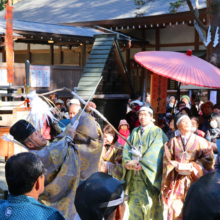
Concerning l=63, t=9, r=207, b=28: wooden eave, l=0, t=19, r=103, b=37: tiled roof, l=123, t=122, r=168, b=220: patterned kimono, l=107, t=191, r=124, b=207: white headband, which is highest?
l=63, t=9, r=207, b=28: wooden eave

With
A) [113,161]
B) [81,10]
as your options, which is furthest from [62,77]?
[113,161]

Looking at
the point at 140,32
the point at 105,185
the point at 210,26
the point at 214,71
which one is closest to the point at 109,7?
the point at 140,32

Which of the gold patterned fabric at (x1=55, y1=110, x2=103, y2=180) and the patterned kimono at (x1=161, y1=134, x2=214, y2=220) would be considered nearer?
the gold patterned fabric at (x1=55, y1=110, x2=103, y2=180)

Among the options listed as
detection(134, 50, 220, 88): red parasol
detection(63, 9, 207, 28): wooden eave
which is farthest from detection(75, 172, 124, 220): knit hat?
detection(63, 9, 207, 28): wooden eave

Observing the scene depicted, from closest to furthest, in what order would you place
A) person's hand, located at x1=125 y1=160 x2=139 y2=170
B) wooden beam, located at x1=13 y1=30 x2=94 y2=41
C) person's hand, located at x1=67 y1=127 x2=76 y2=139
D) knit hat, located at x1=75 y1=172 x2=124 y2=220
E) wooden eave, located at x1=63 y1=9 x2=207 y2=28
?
knit hat, located at x1=75 y1=172 x2=124 y2=220 → person's hand, located at x1=67 y1=127 x2=76 y2=139 → person's hand, located at x1=125 y1=160 x2=139 y2=170 → wooden beam, located at x1=13 y1=30 x2=94 y2=41 → wooden eave, located at x1=63 y1=9 x2=207 y2=28

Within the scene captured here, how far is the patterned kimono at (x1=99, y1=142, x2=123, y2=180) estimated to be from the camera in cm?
505

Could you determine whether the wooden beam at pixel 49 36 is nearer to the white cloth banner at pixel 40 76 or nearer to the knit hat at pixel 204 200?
the white cloth banner at pixel 40 76

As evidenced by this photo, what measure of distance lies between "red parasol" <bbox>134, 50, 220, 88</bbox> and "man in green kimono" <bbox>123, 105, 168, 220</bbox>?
3.88 ft

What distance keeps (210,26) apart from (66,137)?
661 centimetres

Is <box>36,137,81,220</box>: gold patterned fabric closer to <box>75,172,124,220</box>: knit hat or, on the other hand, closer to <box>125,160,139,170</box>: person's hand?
<box>125,160,139,170</box>: person's hand

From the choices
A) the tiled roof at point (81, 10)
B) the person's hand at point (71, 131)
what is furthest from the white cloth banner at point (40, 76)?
the person's hand at point (71, 131)

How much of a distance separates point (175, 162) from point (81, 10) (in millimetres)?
15026

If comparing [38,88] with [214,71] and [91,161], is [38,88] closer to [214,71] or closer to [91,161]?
[214,71]

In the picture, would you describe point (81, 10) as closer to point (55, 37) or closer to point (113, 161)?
point (55, 37)
